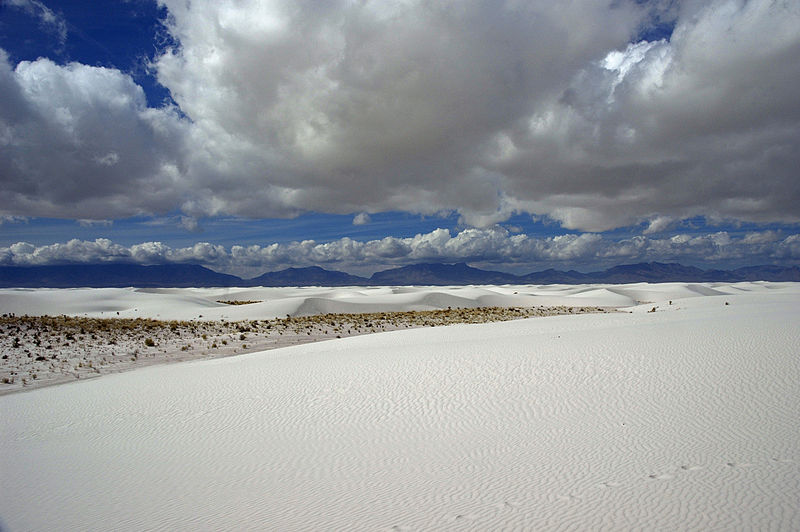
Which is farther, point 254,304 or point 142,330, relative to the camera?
point 254,304

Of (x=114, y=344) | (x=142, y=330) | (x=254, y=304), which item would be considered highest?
(x=254, y=304)

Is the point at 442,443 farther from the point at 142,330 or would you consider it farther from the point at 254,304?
the point at 254,304

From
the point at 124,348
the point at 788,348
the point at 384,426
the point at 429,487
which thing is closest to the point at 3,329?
the point at 124,348

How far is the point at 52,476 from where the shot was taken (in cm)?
605

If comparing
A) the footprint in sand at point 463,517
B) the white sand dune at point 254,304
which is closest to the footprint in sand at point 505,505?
the footprint in sand at point 463,517

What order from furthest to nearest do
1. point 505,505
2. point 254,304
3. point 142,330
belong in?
point 254,304, point 142,330, point 505,505

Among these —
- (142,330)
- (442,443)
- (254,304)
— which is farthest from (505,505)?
(254,304)

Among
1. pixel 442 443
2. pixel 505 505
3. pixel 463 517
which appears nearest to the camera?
pixel 463 517

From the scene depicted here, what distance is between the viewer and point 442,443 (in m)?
6.45

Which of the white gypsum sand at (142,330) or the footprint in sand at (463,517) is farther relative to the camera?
the white gypsum sand at (142,330)

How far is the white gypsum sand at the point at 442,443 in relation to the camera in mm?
4359

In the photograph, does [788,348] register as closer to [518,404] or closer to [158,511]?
[518,404]

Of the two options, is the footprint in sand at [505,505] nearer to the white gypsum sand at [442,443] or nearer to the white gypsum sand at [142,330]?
the white gypsum sand at [442,443]

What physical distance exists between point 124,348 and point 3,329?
958 cm
